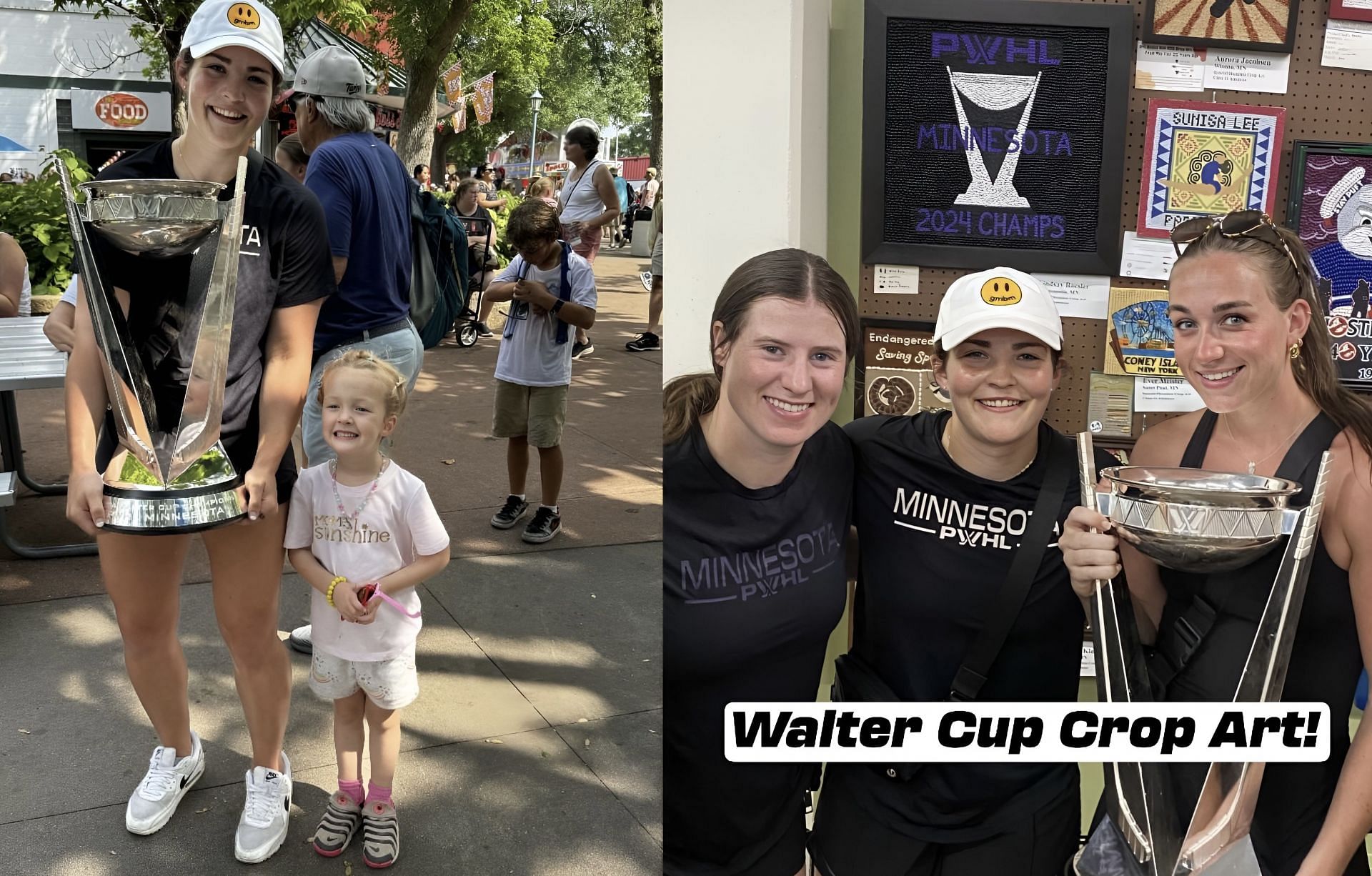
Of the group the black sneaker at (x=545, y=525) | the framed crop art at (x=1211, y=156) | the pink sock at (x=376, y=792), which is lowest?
the pink sock at (x=376, y=792)

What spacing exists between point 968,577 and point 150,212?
3.36 ft

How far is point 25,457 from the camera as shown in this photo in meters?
1.29

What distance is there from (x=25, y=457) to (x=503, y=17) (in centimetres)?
86

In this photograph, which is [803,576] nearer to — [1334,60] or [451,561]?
[451,561]

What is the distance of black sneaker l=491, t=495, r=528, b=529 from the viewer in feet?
5.51

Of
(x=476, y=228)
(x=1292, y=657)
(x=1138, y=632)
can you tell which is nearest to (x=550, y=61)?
(x=476, y=228)

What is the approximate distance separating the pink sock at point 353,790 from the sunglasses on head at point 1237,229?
54.1 inches

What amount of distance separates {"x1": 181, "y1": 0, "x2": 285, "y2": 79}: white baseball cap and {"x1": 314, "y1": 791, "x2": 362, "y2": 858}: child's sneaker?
1.09 meters

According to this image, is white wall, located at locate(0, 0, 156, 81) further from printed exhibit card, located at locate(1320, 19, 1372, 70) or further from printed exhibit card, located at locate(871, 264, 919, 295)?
printed exhibit card, located at locate(1320, 19, 1372, 70)

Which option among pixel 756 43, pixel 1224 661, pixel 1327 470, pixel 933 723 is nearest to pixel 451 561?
pixel 933 723

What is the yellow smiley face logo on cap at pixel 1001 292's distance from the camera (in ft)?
3.71

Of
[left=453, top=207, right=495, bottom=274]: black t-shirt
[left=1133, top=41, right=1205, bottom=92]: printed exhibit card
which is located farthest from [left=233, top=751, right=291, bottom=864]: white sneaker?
[left=1133, top=41, right=1205, bottom=92]: printed exhibit card

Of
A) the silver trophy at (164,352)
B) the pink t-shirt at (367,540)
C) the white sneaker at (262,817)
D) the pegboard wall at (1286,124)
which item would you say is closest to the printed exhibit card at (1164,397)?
the pegboard wall at (1286,124)

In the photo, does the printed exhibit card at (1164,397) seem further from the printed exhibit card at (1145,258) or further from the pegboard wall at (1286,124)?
the printed exhibit card at (1145,258)
